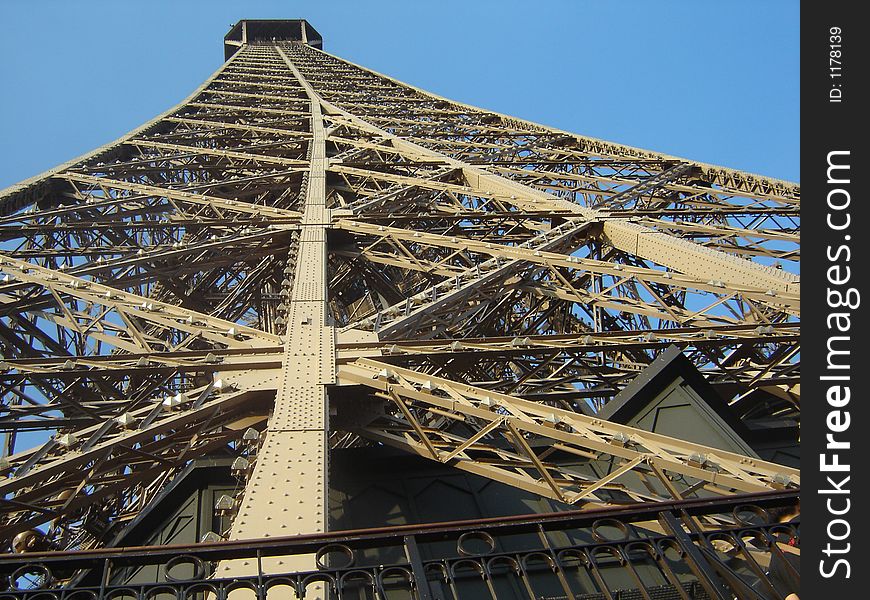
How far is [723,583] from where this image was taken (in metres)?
4.69

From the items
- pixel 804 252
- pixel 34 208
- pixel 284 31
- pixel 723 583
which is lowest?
pixel 723 583

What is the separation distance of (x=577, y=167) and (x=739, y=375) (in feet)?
39.3

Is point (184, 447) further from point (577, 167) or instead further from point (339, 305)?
point (577, 167)

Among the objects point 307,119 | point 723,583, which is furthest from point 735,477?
point 307,119

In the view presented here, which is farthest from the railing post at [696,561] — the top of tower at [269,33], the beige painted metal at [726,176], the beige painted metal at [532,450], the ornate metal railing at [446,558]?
the top of tower at [269,33]

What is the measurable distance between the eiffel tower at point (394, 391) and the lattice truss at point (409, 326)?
0.04 metres

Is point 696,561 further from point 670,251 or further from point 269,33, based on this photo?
point 269,33

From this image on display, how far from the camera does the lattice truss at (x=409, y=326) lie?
6023 mm

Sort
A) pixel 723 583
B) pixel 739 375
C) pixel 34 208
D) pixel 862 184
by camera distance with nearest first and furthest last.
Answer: pixel 723 583
pixel 862 184
pixel 739 375
pixel 34 208

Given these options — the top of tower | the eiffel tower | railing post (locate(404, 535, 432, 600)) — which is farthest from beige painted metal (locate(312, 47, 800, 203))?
the top of tower

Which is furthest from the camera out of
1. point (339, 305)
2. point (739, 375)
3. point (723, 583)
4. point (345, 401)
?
point (339, 305)

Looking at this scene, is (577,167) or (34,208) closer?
(34,208)

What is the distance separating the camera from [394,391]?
6.51 meters

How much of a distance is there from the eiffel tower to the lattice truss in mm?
38
